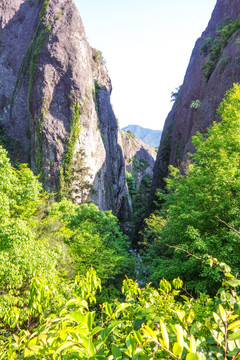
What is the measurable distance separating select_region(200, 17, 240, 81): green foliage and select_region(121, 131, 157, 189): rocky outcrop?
34440 mm

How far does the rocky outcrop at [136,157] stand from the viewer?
59875 mm

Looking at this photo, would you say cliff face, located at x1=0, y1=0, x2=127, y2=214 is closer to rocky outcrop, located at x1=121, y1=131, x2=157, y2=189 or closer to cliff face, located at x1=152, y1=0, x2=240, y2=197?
cliff face, located at x1=152, y1=0, x2=240, y2=197

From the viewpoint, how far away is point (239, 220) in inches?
277

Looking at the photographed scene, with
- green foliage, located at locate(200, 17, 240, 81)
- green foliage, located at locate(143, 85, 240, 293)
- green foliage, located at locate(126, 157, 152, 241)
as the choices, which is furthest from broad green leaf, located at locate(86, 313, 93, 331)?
green foliage, located at locate(126, 157, 152, 241)

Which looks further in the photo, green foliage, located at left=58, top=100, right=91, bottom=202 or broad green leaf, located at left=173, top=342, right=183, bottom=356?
green foliage, located at left=58, top=100, right=91, bottom=202

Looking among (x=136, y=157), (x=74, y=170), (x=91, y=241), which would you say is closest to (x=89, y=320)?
(x=91, y=241)

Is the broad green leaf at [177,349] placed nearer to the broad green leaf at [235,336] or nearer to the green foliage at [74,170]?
the broad green leaf at [235,336]

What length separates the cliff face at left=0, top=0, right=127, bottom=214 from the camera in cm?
2681

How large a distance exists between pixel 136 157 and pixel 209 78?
42229mm

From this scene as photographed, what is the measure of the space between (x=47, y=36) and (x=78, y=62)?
5314 millimetres

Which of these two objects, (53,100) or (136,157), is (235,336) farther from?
(136,157)

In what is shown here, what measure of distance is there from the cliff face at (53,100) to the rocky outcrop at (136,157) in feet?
80.3

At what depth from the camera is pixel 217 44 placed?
2336cm

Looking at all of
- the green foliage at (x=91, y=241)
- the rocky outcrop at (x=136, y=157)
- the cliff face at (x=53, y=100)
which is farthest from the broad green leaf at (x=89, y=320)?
the rocky outcrop at (x=136, y=157)
